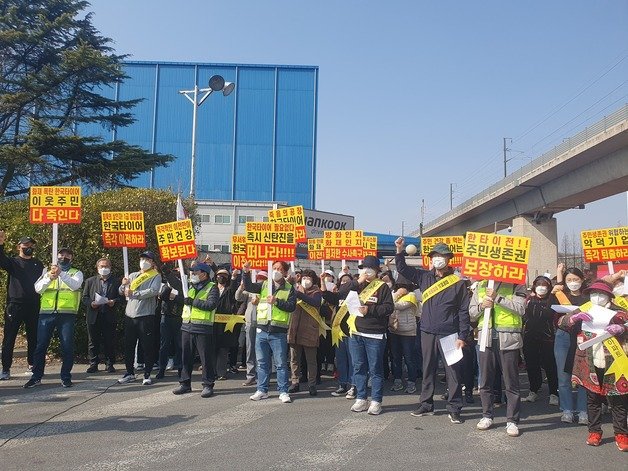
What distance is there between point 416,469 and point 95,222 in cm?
875

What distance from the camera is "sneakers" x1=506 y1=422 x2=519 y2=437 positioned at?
19.9 feet

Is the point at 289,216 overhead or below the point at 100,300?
overhead

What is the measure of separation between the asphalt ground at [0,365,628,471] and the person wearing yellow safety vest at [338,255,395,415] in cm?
29

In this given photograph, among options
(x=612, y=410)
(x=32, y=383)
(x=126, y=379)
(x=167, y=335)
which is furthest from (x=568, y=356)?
(x=32, y=383)

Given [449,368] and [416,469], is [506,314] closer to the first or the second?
[449,368]

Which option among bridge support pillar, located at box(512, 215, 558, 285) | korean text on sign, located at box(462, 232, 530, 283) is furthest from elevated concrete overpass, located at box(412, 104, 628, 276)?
korean text on sign, located at box(462, 232, 530, 283)

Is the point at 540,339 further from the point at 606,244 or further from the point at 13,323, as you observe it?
the point at 13,323

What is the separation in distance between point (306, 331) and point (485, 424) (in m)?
3.14

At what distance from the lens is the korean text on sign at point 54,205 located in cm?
932

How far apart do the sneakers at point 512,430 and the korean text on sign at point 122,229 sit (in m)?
7.06

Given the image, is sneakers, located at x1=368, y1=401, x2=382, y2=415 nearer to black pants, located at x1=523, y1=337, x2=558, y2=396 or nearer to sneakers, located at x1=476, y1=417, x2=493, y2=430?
sneakers, located at x1=476, y1=417, x2=493, y2=430

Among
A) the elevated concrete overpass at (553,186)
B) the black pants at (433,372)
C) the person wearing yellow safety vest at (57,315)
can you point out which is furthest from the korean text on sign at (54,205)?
the elevated concrete overpass at (553,186)

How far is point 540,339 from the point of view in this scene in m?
8.04

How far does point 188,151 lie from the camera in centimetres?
4519
